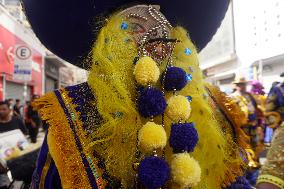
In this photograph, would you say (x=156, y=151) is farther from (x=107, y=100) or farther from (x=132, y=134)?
(x=107, y=100)

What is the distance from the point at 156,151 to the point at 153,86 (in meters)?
0.20

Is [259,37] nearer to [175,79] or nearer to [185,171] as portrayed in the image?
[175,79]

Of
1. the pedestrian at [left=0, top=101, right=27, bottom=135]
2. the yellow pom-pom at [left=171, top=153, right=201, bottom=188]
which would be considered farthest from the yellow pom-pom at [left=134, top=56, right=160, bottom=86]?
the pedestrian at [left=0, top=101, right=27, bottom=135]

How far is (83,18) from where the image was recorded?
4.17 feet

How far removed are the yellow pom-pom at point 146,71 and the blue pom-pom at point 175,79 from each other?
0.04 m

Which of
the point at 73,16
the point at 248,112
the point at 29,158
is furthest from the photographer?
the point at 248,112

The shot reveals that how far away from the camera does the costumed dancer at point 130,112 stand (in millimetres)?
1048

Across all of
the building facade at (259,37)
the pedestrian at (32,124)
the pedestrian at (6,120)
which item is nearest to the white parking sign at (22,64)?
the pedestrian at (32,124)

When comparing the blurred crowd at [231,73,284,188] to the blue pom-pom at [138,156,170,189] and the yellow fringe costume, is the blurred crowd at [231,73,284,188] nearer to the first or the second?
the yellow fringe costume

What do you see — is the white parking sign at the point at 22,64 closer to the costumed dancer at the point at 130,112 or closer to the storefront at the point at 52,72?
the costumed dancer at the point at 130,112

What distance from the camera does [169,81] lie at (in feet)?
3.61

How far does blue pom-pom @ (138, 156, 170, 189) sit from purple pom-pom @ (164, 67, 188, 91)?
0.23 metres

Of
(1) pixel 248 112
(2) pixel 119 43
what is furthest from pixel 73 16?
(1) pixel 248 112

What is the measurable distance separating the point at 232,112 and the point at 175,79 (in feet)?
1.26
